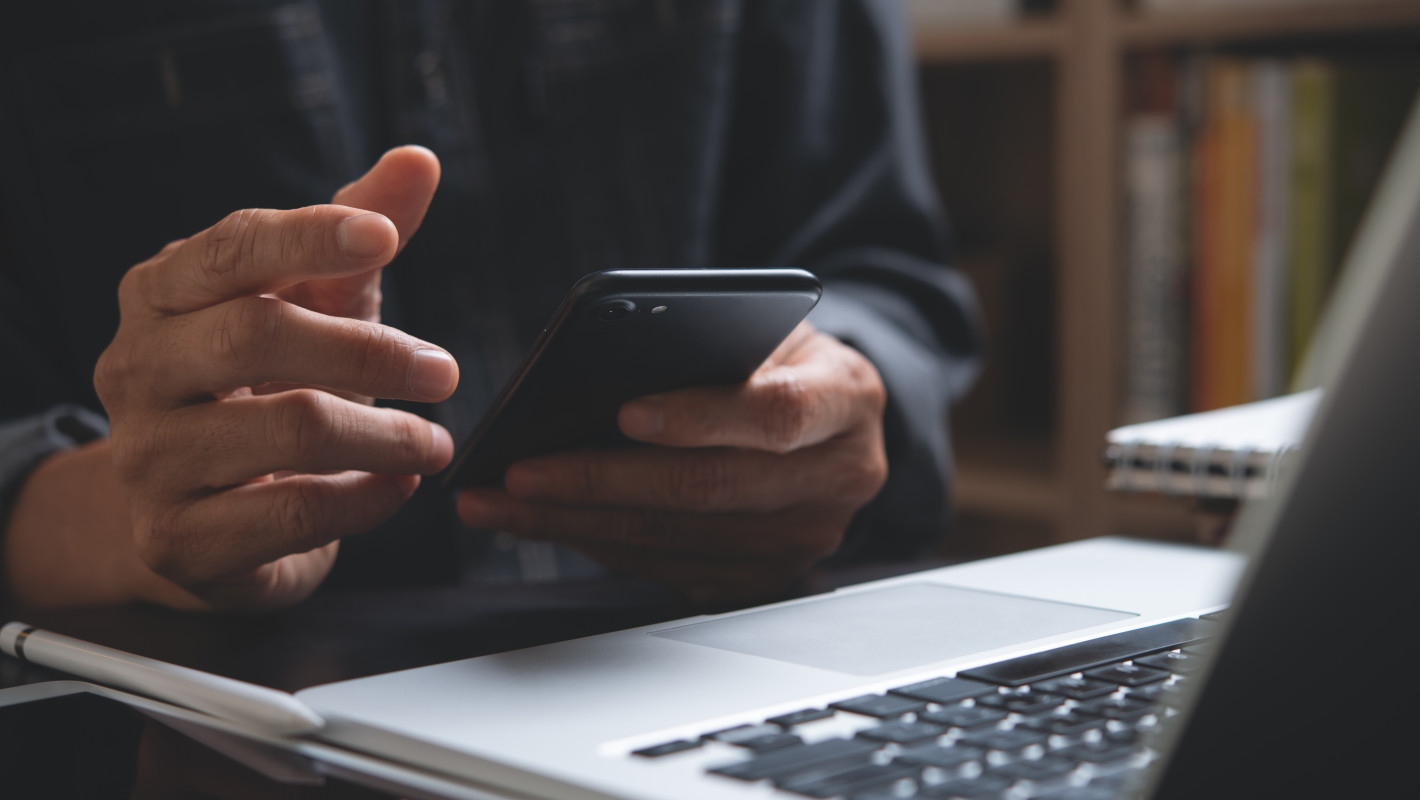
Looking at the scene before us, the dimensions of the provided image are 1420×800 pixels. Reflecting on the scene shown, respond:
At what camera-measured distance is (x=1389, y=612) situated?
0.20m

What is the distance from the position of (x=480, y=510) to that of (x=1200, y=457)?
0.29 meters

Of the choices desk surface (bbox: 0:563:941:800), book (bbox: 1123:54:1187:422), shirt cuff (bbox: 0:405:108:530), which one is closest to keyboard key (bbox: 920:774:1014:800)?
desk surface (bbox: 0:563:941:800)

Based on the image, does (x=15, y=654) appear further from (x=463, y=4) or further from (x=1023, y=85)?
(x=1023, y=85)

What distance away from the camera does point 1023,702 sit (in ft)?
0.95

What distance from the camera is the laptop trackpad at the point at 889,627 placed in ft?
1.16

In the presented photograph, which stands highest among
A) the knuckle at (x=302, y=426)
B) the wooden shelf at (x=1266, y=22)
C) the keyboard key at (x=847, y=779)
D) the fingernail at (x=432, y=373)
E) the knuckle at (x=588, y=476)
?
the wooden shelf at (x=1266, y=22)

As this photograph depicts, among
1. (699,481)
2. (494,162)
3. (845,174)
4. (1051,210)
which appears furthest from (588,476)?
(1051,210)

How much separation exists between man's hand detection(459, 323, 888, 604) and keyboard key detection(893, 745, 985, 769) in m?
0.21

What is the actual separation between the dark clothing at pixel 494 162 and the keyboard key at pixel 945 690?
1.19 feet

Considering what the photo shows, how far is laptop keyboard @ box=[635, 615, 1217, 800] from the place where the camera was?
0.77 feet

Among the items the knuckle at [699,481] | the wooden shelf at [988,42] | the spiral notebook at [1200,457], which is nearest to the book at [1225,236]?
the wooden shelf at [988,42]

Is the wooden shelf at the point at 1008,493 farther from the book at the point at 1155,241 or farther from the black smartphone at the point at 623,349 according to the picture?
the black smartphone at the point at 623,349

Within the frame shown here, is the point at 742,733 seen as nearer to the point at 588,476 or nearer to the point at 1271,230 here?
the point at 588,476

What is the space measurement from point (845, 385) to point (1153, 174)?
76 cm
